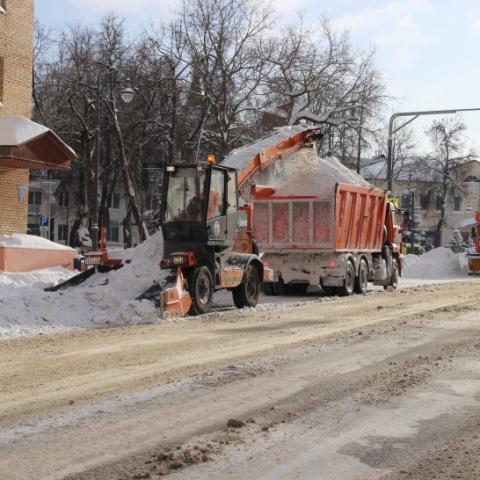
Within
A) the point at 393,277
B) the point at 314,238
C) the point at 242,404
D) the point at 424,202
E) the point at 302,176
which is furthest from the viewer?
the point at 424,202

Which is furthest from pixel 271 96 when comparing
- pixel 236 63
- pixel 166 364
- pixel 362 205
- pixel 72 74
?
pixel 166 364

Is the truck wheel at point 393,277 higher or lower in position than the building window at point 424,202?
lower

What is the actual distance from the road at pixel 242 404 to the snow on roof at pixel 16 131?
8.73 m

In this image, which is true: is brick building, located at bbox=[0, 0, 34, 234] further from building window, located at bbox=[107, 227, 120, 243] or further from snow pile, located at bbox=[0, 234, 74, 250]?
building window, located at bbox=[107, 227, 120, 243]

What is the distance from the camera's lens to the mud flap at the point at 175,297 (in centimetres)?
1220

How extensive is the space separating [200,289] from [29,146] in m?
7.99

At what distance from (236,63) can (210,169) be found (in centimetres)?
1960

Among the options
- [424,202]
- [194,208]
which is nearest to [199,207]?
[194,208]

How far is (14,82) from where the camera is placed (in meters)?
21.1

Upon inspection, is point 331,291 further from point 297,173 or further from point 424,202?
point 424,202

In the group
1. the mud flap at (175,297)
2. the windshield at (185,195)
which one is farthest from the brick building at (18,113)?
the mud flap at (175,297)

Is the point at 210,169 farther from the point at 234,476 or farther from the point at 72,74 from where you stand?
the point at 72,74

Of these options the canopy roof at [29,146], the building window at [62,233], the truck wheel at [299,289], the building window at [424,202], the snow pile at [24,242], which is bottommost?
the truck wheel at [299,289]

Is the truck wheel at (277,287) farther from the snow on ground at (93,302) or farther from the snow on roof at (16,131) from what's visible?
the snow on roof at (16,131)
